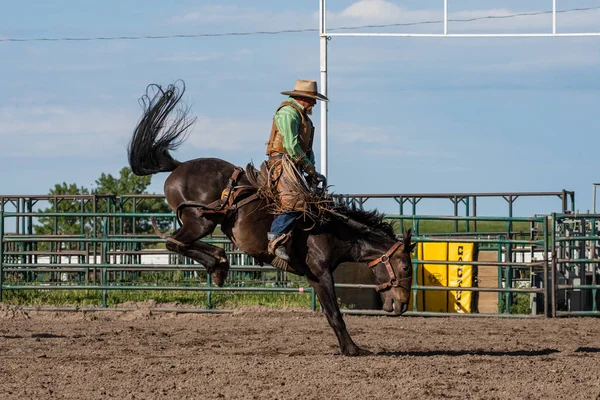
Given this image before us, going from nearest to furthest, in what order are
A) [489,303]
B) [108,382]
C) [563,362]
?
[108,382] < [563,362] < [489,303]

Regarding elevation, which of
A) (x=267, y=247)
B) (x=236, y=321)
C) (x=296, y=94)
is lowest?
(x=236, y=321)

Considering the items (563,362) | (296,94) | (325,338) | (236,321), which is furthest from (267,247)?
(236,321)

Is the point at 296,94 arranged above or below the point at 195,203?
above

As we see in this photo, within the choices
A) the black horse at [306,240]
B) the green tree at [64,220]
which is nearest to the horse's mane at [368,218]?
the black horse at [306,240]

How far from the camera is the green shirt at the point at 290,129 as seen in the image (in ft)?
24.7

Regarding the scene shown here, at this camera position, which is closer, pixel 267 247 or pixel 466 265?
pixel 267 247

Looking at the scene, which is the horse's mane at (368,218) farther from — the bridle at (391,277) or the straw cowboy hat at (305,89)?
the straw cowboy hat at (305,89)

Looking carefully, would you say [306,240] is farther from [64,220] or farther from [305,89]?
[64,220]

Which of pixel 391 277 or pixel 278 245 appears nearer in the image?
pixel 278 245

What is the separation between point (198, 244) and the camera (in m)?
8.13

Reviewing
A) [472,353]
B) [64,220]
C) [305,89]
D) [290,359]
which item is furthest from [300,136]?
[64,220]

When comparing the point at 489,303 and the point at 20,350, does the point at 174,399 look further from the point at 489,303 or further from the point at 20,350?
the point at 489,303

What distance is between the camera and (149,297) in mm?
13555

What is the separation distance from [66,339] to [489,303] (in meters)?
6.52
